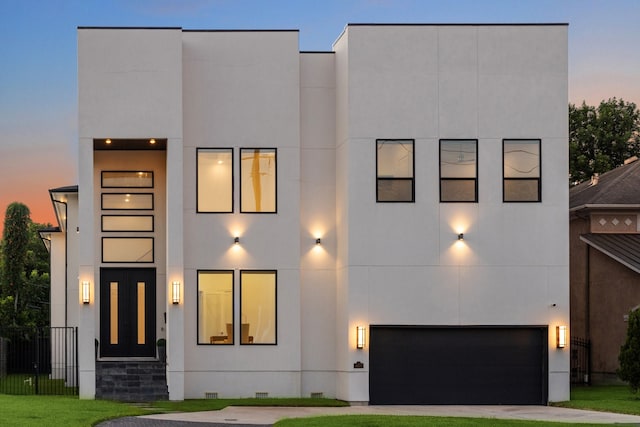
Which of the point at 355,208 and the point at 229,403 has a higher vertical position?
the point at 355,208

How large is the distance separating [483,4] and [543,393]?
1387 centimetres

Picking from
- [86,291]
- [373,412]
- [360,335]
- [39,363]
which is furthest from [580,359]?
[39,363]

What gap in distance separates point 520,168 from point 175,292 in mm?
9345

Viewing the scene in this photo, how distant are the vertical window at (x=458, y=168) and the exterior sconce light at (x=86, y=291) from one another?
926cm

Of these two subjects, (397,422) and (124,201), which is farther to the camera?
(124,201)

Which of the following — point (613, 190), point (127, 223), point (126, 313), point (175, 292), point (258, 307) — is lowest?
point (126, 313)

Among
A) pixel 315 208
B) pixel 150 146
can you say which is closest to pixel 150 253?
pixel 150 146

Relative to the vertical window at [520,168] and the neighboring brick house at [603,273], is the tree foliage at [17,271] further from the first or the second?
the vertical window at [520,168]

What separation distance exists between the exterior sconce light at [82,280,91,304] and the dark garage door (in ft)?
23.7

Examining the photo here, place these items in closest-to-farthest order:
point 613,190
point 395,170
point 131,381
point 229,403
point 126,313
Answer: point 229,403 → point 395,170 → point 131,381 → point 126,313 → point 613,190

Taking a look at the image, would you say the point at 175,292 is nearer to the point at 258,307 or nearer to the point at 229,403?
the point at 258,307

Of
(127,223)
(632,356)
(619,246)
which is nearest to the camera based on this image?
(632,356)

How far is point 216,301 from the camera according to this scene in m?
25.9

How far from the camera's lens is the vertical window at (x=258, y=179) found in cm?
2612
